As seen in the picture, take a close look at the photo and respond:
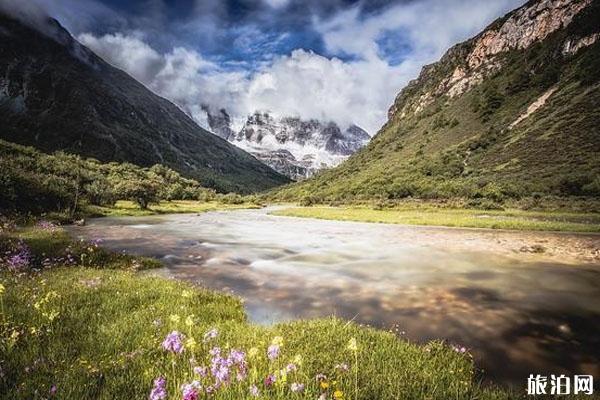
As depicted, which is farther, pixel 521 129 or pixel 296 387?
pixel 521 129

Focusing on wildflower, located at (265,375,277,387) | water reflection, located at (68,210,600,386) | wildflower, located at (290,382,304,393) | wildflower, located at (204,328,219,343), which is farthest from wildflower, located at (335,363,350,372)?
water reflection, located at (68,210,600,386)

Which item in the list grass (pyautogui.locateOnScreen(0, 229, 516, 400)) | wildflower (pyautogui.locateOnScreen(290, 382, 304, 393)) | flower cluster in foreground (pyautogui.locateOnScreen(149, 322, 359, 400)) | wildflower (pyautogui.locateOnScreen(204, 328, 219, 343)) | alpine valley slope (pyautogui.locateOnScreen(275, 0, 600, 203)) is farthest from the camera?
alpine valley slope (pyautogui.locateOnScreen(275, 0, 600, 203))

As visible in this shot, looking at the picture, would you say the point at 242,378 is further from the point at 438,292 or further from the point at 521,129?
the point at 521,129

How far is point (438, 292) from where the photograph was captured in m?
15.8

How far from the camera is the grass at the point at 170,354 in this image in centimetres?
509

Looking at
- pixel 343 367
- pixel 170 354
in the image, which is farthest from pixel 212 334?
pixel 343 367

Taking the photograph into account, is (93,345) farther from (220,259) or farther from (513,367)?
(220,259)

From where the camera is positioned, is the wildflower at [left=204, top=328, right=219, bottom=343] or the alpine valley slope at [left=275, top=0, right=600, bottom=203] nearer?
the wildflower at [left=204, top=328, right=219, bottom=343]

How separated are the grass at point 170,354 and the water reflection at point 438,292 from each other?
2400 millimetres

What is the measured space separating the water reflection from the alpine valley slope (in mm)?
60914

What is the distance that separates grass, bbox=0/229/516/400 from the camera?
5.09 meters

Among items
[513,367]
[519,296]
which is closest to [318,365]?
[513,367]

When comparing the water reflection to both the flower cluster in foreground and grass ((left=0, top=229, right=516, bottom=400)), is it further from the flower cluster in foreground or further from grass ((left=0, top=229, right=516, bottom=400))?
the flower cluster in foreground

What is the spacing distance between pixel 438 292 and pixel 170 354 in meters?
12.5
